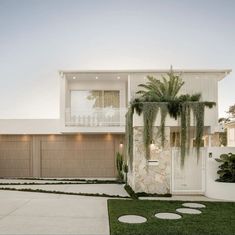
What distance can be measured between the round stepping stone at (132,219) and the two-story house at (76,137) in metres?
9.32

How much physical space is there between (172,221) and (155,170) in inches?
147

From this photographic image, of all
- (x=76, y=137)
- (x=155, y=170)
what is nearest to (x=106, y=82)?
(x=76, y=137)

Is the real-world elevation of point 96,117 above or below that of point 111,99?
below

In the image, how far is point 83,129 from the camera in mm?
15469

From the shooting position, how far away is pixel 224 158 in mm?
9469

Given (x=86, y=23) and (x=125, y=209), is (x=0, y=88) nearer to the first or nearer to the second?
(x=86, y=23)

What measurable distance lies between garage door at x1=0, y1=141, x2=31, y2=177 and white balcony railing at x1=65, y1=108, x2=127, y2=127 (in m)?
3.29

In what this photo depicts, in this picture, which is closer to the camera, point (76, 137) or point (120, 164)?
point (120, 164)

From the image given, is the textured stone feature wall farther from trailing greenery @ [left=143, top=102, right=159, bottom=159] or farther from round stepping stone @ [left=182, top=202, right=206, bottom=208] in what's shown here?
round stepping stone @ [left=182, top=202, right=206, bottom=208]

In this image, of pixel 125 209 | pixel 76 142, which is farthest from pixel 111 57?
pixel 125 209

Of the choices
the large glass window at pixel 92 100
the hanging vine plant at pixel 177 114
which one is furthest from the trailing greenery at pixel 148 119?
the large glass window at pixel 92 100

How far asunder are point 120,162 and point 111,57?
268 inches

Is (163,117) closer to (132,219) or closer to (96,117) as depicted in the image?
(132,219)

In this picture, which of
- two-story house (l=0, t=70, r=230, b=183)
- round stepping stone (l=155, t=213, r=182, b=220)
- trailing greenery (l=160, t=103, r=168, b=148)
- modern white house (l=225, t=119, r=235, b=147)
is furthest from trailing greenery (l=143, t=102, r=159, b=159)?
modern white house (l=225, t=119, r=235, b=147)
